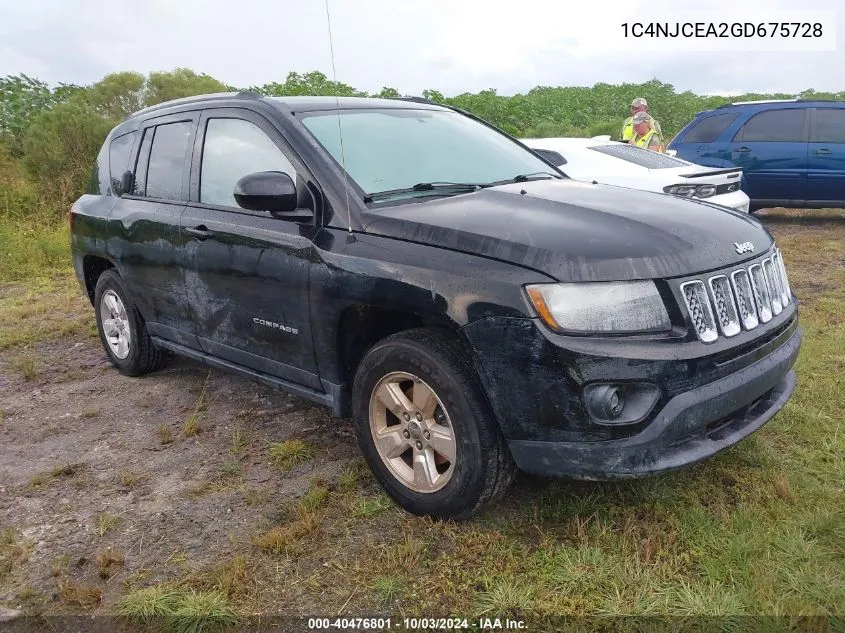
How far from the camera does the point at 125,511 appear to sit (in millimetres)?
3174

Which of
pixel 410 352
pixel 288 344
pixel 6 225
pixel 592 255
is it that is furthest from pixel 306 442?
pixel 6 225

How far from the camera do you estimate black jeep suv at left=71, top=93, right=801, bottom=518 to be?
2.48 metres

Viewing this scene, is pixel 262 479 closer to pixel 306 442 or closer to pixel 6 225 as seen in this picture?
pixel 306 442

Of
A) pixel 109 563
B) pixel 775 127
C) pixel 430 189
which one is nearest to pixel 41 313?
pixel 109 563

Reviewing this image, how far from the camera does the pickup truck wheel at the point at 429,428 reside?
2668mm

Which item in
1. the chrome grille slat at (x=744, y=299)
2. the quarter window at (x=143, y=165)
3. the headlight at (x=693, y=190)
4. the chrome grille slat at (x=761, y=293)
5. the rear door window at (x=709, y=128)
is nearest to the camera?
the chrome grille slat at (x=744, y=299)

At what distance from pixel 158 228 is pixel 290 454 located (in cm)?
157

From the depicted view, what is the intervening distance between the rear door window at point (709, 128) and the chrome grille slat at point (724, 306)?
27.2 feet

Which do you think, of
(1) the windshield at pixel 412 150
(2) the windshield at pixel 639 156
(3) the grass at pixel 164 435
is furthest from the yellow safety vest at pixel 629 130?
(3) the grass at pixel 164 435

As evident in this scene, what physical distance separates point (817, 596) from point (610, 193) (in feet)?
6.06

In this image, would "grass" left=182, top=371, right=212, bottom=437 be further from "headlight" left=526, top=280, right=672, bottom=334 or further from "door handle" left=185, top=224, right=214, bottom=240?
"headlight" left=526, top=280, right=672, bottom=334

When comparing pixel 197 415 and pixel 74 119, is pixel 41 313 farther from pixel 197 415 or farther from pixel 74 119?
pixel 74 119

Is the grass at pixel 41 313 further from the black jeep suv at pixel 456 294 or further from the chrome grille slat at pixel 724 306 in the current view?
the chrome grille slat at pixel 724 306

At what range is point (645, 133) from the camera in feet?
29.9
